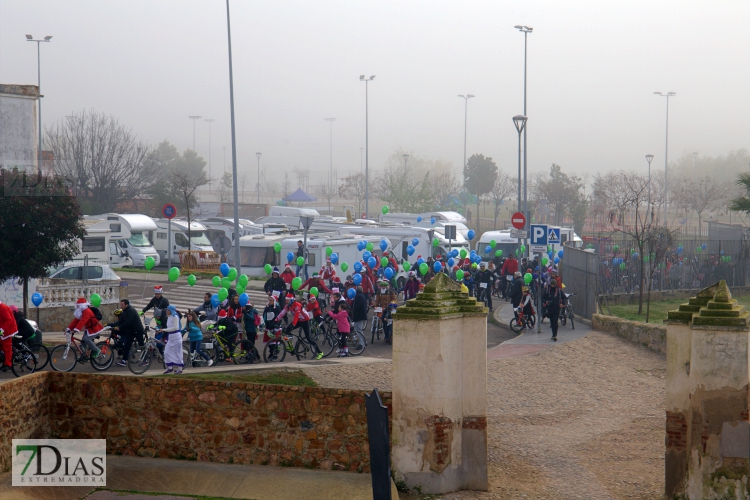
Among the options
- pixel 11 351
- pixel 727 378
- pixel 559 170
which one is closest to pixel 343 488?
pixel 727 378

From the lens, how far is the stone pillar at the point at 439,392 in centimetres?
973

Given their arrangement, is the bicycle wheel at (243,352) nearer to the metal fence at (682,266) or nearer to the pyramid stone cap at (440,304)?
the pyramid stone cap at (440,304)

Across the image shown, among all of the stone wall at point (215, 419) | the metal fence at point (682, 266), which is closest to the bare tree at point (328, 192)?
the metal fence at point (682, 266)

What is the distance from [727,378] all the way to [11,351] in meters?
11.9

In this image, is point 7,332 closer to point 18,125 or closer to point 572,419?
point 18,125

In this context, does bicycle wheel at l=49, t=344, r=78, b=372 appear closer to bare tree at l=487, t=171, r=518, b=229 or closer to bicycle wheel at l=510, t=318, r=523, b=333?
bicycle wheel at l=510, t=318, r=523, b=333

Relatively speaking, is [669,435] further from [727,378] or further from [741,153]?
[741,153]

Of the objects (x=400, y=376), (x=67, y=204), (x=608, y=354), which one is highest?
(x=67, y=204)

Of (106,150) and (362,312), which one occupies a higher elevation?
(106,150)

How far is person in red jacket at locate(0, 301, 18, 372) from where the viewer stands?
1504cm

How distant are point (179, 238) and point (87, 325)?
78.9 ft

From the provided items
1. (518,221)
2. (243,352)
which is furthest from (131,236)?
(243,352)

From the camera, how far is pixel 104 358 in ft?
53.4

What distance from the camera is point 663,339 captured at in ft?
61.8
